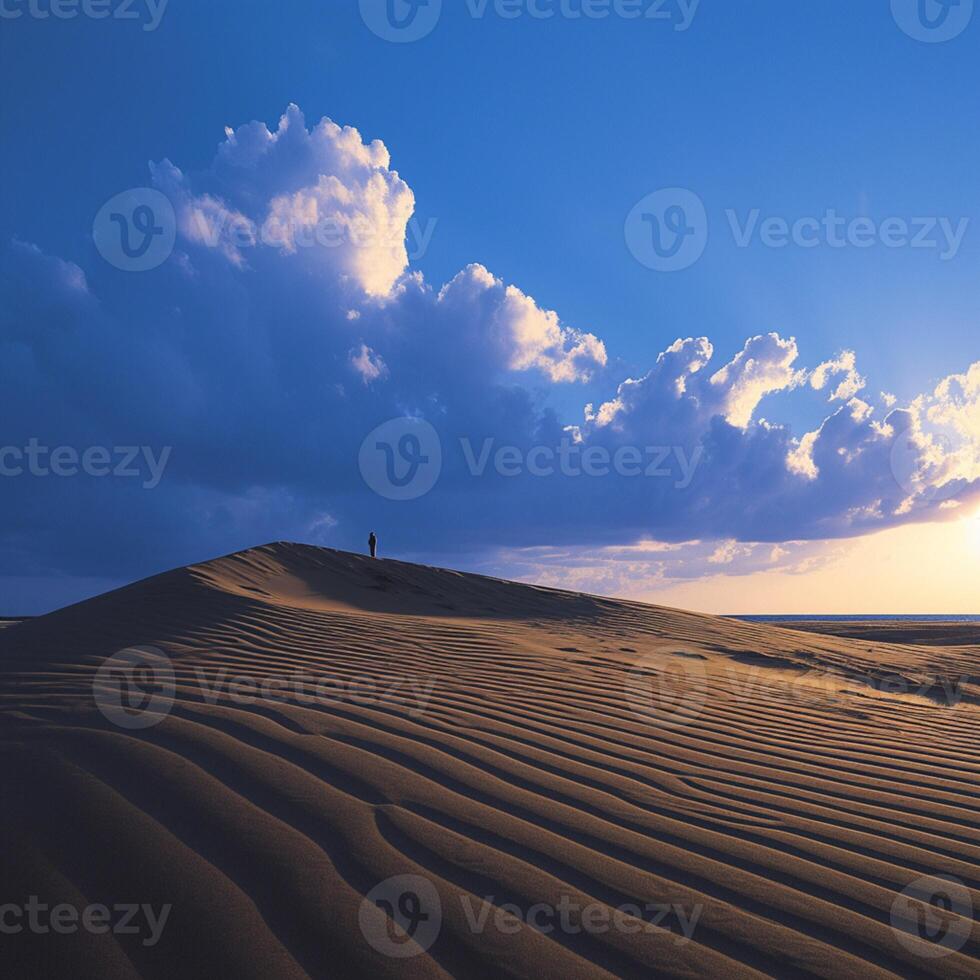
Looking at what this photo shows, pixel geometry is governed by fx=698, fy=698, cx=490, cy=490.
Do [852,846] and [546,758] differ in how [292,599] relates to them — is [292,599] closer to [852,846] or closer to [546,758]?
[546,758]

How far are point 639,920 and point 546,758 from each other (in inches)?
49.4

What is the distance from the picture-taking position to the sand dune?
A: 187cm

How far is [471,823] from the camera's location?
98.2 inches

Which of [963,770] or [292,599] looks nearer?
[963,770]

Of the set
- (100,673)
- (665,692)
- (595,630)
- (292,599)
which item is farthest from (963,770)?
(292,599)

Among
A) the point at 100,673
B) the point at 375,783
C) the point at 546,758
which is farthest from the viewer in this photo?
the point at 100,673

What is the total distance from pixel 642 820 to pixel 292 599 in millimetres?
7794

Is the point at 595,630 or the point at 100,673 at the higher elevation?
the point at 595,630

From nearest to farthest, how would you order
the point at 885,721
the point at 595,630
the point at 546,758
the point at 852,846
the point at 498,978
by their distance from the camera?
the point at 498,978
the point at 852,846
the point at 546,758
the point at 885,721
the point at 595,630

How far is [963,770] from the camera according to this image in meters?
3.54

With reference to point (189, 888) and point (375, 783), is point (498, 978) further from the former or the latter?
point (375, 783)

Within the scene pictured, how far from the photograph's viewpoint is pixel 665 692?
507 cm

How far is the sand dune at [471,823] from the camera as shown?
1.87 metres

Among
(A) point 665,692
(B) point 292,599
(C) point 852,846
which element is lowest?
(C) point 852,846
